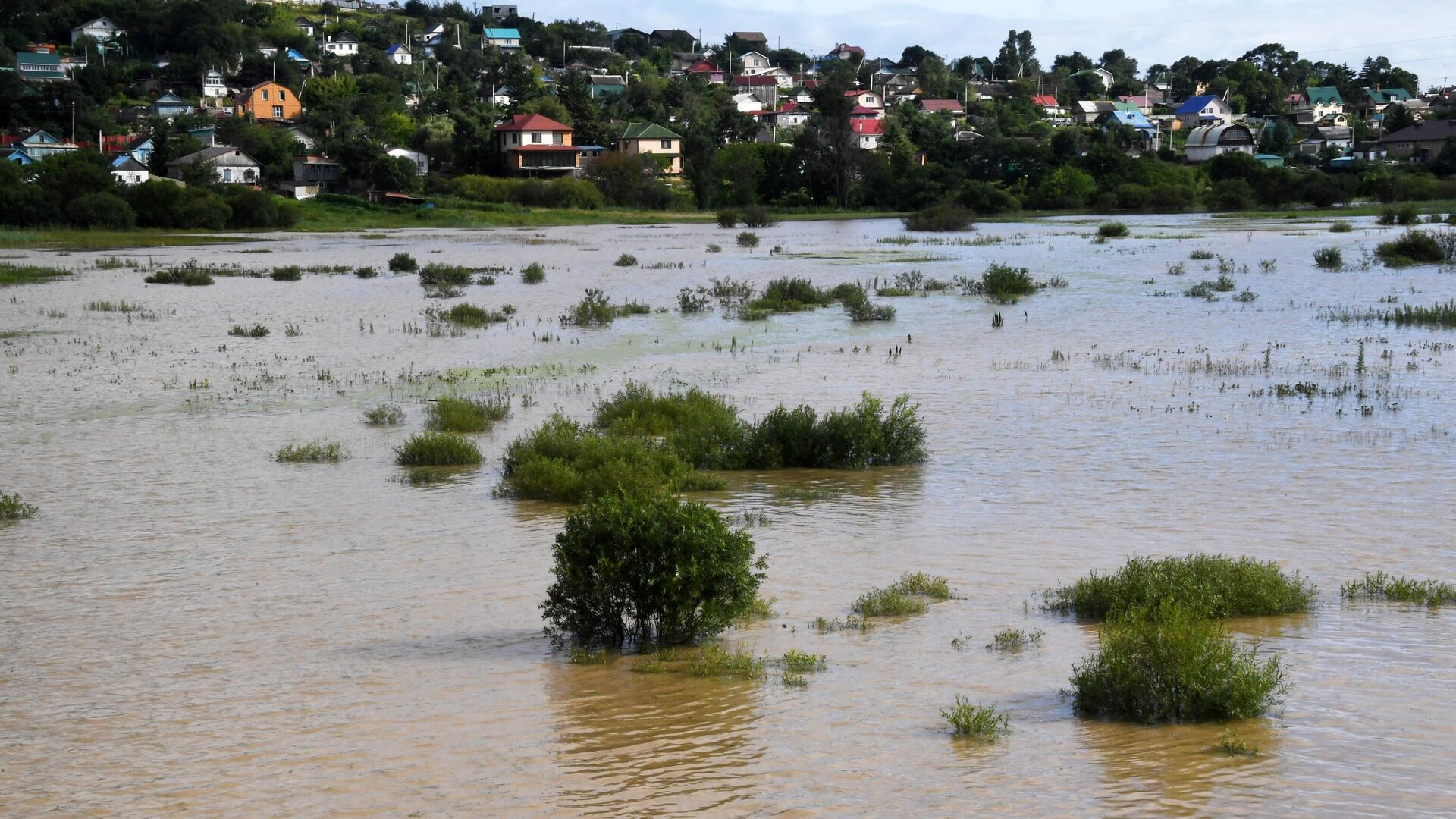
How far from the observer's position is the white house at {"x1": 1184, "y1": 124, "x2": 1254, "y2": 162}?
397 feet

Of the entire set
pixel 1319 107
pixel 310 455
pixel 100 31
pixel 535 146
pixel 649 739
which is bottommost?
pixel 649 739

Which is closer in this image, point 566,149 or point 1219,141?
point 566,149

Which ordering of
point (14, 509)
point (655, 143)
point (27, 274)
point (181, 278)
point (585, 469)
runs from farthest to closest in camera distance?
1. point (655, 143)
2. point (27, 274)
3. point (181, 278)
4. point (585, 469)
5. point (14, 509)

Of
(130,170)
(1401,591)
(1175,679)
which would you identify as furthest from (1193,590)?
(130,170)

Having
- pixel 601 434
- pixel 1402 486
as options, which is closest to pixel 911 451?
pixel 601 434

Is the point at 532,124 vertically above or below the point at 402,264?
above

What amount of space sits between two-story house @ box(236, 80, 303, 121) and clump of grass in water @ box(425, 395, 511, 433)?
124 m

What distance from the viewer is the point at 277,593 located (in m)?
11.5

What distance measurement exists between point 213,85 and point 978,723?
156 metres

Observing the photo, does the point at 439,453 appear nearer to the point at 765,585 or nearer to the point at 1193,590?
the point at 765,585

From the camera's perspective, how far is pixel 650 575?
959cm

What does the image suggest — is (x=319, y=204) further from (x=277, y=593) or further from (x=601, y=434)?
(x=277, y=593)

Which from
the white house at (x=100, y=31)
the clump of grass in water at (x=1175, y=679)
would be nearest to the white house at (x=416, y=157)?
the white house at (x=100, y=31)

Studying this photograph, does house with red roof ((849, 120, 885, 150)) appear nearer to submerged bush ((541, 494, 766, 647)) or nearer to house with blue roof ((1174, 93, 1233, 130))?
house with blue roof ((1174, 93, 1233, 130))
